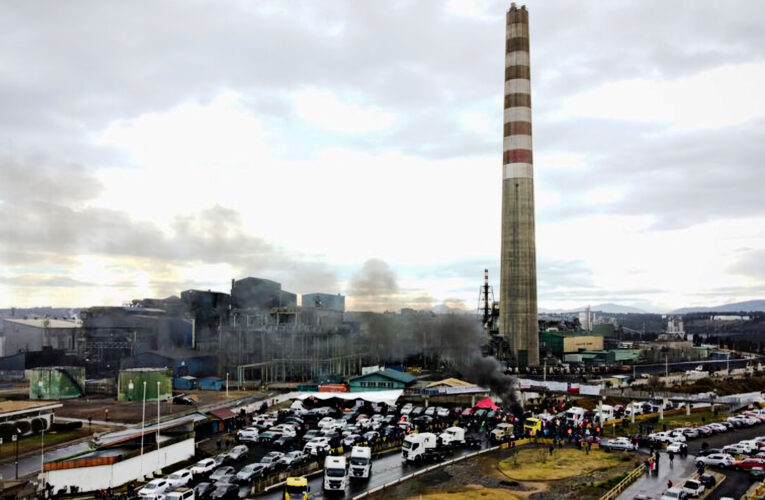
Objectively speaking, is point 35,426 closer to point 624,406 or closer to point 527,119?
point 624,406

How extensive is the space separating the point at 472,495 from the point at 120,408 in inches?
1407

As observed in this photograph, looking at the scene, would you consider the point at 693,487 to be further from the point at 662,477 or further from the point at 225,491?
the point at 225,491

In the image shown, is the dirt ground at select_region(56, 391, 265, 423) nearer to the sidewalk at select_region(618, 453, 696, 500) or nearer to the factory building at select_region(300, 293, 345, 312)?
the sidewalk at select_region(618, 453, 696, 500)

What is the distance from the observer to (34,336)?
106 meters

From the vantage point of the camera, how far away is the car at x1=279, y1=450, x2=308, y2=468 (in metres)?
36.9

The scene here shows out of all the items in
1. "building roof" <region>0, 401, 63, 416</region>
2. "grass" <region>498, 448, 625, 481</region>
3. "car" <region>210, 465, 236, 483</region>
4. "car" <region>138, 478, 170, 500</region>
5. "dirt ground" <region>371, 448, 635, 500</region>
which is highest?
"building roof" <region>0, 401, 63, 416</region>

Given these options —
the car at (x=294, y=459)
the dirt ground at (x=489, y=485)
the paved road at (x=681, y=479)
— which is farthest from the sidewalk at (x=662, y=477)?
the car at (x=294, y=459)

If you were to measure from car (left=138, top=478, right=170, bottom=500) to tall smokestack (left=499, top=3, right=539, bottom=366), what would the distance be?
2652 inches

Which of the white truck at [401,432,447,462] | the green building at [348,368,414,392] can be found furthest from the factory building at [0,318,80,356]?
the white truck at [401,432,447,462]

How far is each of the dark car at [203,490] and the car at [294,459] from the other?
6.35m

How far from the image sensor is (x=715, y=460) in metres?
36.4

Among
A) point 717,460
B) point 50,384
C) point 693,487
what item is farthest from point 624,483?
point 50,384

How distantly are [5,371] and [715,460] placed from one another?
86.5m

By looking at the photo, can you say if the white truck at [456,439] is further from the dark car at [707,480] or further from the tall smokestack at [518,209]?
the tall smokestack at [518,209]
